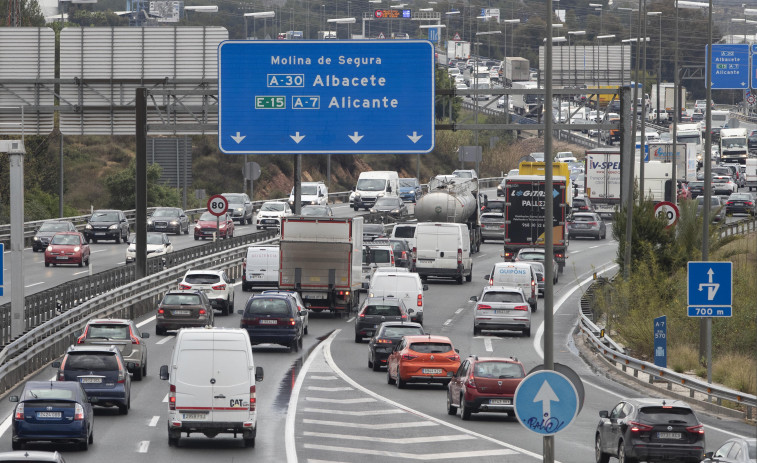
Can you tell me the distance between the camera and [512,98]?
5787 inches

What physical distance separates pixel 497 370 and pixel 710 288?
480 cm

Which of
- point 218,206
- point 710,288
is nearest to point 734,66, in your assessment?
point 218,206

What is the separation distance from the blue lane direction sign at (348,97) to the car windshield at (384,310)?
4499 millimetres

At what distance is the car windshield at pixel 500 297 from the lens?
4258 centimetres

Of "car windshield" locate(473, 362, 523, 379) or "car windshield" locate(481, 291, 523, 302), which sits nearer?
"car windshield" locate(473, 362, 523, 379)

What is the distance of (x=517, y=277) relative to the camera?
157ft

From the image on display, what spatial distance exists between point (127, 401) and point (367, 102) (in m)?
15.5

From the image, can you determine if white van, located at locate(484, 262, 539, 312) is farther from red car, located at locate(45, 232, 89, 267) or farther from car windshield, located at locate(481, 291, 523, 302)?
red car, located at locate(45, 232, 89, 267)

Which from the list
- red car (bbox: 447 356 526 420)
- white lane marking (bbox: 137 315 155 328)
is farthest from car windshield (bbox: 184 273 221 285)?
red car (bbox: 447 356 526 420)

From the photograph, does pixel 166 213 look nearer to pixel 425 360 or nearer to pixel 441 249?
pixel 441 249

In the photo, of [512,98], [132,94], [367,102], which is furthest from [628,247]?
[512,98]

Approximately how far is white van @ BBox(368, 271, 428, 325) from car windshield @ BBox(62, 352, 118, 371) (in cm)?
1744

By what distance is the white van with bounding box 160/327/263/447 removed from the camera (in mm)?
22938

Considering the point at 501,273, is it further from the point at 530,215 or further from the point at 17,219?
the point at 17,219
